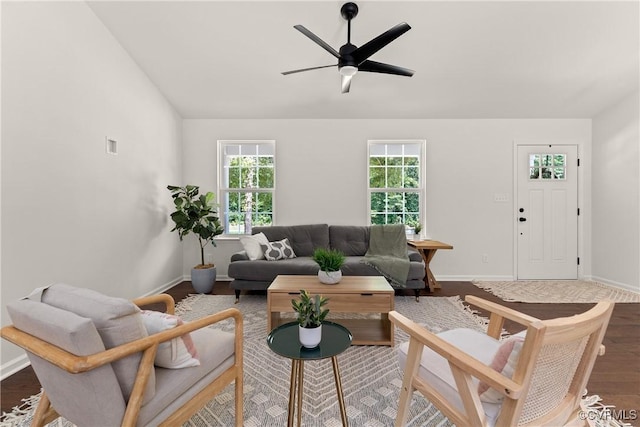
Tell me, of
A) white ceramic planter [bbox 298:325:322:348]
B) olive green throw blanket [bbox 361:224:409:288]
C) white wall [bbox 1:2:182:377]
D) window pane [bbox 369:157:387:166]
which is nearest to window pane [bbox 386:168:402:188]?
window pane [bbox 369:157:387:166]

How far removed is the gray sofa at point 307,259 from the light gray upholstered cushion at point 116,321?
90.6 inches

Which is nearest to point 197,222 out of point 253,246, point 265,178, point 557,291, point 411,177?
point 253,246

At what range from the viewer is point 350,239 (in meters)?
4.11

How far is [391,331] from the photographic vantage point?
7.36 ft

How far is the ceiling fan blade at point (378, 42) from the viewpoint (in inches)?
79.9

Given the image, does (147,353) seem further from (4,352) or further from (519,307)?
(519,307)

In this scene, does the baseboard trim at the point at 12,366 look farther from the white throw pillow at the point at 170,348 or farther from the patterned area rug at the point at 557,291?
the patterned area rug at the point at 557,291

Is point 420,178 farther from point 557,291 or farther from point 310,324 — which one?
point 310,324

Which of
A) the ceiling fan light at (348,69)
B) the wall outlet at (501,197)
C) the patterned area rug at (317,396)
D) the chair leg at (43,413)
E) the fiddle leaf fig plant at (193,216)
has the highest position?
the ceiling fan light at (348,69)

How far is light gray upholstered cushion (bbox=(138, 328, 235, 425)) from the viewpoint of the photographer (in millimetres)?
1043

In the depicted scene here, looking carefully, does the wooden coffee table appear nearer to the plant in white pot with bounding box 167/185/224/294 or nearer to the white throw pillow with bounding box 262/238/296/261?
the white throw pillow with bounding box 262/238/296/261

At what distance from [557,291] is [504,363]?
3.77 m

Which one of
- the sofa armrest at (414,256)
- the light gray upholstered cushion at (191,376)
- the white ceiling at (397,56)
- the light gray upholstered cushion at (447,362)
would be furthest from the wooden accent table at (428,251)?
the light gray upholstered cushion at (191,376)

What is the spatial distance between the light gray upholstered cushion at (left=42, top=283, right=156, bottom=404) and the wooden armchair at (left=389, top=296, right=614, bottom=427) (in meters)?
1.04
